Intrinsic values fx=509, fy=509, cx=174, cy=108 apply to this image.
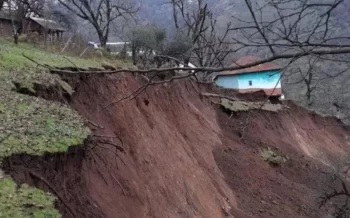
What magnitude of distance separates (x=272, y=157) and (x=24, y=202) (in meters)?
15.9

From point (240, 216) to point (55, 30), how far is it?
28.2m

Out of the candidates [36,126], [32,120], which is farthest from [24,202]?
[32,120]

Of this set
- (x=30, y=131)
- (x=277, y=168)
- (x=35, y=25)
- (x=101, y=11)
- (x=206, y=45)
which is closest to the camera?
(x=206, y=45)

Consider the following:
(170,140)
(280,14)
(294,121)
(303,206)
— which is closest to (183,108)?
(170,140)

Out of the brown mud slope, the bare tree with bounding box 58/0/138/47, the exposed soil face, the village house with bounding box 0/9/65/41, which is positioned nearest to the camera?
the brown mud slope

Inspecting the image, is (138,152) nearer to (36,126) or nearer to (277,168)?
(36,126)

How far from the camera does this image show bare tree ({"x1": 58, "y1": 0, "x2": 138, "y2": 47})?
115 ft

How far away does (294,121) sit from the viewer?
27.9 meters

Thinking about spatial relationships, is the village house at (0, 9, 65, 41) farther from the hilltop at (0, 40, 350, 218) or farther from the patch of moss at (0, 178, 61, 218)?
the patch of moss at (0, 178, 61, 218)

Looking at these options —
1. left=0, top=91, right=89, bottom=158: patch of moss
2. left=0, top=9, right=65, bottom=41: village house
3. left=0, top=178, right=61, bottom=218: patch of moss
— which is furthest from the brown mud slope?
left=0, top=9, right=65, bottom=41: village house

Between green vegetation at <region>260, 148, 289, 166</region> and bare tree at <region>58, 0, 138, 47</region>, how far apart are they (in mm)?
16745

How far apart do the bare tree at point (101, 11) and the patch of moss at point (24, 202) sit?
1147 inches

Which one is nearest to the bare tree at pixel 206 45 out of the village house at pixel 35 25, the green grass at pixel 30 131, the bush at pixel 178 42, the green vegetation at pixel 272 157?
the green grass at pixel 30 131

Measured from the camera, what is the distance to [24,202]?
5191 mm
